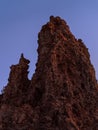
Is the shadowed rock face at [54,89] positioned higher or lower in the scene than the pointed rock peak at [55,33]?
lower

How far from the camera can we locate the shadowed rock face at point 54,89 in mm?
61344

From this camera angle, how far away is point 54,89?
63750 mm

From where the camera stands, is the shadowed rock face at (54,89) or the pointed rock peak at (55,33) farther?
the pointed rock peak at (55,33)

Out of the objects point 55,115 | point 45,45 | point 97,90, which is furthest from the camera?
point 45,45

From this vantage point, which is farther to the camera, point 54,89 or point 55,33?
point 55,33

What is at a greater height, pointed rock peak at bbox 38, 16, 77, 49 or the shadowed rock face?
pointed rock peak at bbox 38, 16, 77, 49

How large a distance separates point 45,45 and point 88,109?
567 inches

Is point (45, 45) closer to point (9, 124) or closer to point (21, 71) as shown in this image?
point (21, 71)

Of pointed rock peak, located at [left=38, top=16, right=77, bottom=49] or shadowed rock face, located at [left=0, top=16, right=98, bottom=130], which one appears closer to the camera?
shadowed rock face, located at [left=0, top=16, right=98, bottom=130]

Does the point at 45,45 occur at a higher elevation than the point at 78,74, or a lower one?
higher

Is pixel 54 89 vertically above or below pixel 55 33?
below

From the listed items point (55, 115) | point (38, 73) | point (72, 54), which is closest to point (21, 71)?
point (38, 73)

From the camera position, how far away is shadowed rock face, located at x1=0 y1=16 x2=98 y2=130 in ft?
201

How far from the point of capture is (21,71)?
72.2m
